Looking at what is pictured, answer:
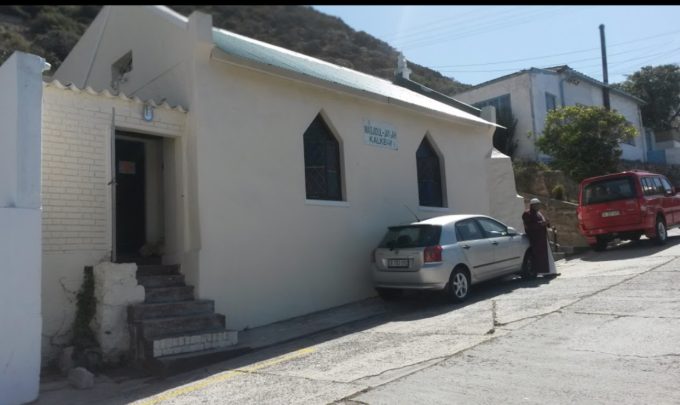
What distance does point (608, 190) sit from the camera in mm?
13844

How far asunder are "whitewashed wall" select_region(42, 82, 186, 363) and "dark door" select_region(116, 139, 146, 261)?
125 cm

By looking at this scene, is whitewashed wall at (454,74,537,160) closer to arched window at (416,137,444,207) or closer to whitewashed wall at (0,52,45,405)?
arched window at (416,137,444,207)

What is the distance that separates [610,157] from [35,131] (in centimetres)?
1848

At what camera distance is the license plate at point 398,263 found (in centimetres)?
966

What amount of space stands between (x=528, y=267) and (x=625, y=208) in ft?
12.1

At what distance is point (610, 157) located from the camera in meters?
19.6

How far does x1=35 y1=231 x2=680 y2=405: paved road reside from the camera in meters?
4.99

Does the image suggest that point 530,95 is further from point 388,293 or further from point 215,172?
point 215,172

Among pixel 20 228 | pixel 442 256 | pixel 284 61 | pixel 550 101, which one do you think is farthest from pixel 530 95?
pixel 20 228

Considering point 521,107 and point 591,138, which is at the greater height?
point 521,107

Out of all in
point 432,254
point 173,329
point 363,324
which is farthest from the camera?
point 432,254

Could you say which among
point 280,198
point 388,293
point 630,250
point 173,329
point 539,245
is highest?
point 280,198
